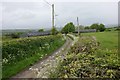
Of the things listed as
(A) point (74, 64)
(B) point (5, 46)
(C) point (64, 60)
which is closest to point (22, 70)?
(B) point (5, 46)

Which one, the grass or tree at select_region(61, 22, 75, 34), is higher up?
tree at select_region(61, 22, 75, 34)

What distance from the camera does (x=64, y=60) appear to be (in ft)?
24.2

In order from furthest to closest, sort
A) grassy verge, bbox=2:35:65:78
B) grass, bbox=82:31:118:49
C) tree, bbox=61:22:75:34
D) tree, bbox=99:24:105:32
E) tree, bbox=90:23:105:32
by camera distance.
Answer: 1. tree, bbox=90:23:105:32
2. tree, bbox=99:24:105:32
3. tree, bbox=61:22:75:34
4. grass, bbox=82:31:118:49
5. grassy verge, bbox=2:35:65:78

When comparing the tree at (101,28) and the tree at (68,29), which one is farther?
the tree at (101,28)

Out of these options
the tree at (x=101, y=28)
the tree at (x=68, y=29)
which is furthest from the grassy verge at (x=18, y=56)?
the tree at (x=101, y=28)

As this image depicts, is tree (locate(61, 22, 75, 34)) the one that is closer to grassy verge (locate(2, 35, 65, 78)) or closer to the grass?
the grass

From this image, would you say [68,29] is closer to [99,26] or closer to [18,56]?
[99,26]

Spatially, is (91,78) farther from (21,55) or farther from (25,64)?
(21,55)

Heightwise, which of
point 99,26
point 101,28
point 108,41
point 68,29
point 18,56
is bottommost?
point 18,56

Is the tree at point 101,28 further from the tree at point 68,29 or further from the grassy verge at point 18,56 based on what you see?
the grassy verge at point 18,56

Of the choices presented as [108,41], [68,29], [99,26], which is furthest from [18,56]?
[99,26]

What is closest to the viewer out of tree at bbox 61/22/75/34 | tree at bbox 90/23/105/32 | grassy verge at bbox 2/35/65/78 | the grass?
grassy verge at bbox 2/35/65/78

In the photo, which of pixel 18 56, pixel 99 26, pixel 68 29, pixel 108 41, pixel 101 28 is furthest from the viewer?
pixel 99 26

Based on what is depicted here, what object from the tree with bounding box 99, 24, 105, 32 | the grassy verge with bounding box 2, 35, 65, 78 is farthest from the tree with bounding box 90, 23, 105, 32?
the grassy verge with bounding box 2, 35, 65, 78
